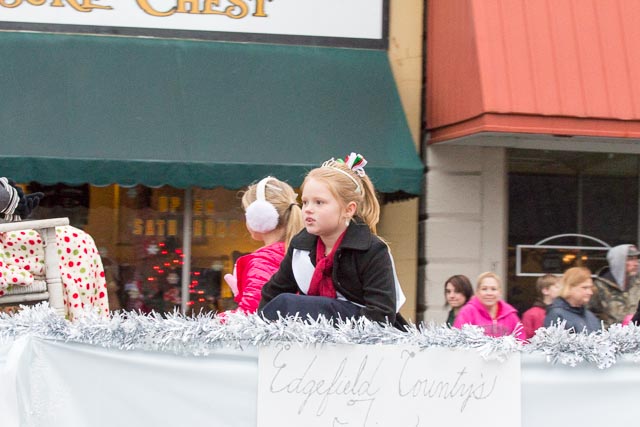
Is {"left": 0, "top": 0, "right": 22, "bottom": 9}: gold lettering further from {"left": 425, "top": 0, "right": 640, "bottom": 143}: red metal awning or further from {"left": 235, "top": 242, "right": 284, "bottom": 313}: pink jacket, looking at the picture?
{"left": 235, "top": 242, "right": 284, "bottom": 313}: pink jacket

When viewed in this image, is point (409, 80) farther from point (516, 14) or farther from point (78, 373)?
point (78, 373)

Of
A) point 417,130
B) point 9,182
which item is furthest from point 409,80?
point 9,182

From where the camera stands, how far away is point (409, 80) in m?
9.05

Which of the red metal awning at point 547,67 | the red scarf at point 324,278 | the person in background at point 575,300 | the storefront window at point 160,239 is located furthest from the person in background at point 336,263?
the storefront window at point 160,239

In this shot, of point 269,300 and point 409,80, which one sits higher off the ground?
point 409,80

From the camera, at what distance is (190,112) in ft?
26.7

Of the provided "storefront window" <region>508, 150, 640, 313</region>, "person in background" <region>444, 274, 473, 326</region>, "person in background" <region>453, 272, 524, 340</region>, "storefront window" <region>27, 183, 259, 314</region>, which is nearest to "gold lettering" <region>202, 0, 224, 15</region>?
"storefront window" <region>27, 183, 259, 314</region>

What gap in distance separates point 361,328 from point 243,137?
5196mm

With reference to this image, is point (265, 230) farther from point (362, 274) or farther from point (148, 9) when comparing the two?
point (148, 9)

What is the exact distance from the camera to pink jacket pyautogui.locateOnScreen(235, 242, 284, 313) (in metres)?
4.00

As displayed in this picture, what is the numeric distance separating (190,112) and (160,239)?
134 centimetres

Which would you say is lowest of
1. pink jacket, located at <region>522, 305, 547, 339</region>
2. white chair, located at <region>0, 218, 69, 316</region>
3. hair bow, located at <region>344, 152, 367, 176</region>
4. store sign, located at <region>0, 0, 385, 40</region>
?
pink jacket, located at <region>522, 305, 547, 339</region>

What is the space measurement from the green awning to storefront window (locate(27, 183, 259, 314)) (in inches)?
39.0

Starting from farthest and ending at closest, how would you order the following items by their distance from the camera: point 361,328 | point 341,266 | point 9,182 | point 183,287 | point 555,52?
point 183,287, point 555,52, point 9,182, point 341,266, point 361,328
